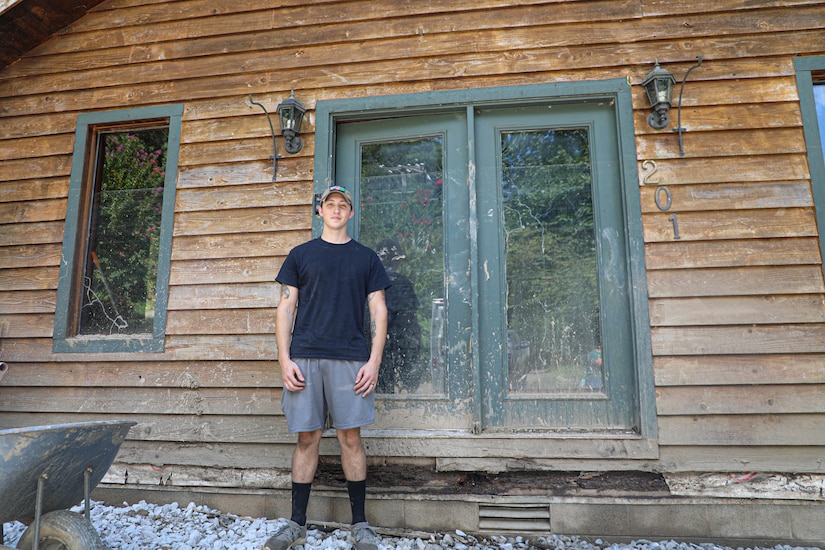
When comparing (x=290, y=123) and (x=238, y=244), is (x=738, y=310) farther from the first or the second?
(x=238, y=244)

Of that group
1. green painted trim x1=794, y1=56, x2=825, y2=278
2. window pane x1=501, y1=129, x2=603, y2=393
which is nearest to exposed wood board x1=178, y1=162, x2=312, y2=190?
window pane x1=501, y1=129, x2=603, y2=393

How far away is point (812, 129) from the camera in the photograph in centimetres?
269

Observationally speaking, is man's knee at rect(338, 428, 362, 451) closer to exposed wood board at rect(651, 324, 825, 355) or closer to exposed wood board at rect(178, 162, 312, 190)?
exposed wood board at rect(178, 162, 312, 190)

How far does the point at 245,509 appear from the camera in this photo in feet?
9.15

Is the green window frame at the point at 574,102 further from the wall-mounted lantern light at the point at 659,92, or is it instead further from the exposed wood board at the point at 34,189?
the exposed wood board at the point at 34,189

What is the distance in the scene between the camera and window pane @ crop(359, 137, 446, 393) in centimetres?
287

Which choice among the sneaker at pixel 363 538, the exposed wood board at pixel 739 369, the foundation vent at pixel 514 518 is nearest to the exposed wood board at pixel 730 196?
the exposed wood board at pixel 739 369

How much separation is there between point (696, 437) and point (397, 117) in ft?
7.89

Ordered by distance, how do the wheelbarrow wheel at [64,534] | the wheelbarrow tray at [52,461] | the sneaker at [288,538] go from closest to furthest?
the wheelbarrow tray at [52,461]
the wheelbarrow wheel at [64,534]
the sneaker at [288,538]

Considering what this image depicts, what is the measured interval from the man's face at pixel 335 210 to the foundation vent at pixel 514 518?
5.29ft

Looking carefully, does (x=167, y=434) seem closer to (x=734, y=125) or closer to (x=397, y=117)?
(x=397, y=117)

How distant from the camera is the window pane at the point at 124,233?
10.4ft

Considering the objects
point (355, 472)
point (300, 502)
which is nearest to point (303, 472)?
point (300, 502)

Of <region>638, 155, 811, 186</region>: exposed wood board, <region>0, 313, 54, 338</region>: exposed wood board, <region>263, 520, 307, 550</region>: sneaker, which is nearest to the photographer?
<region>263, 520, 307, 550</region>: sneaker
